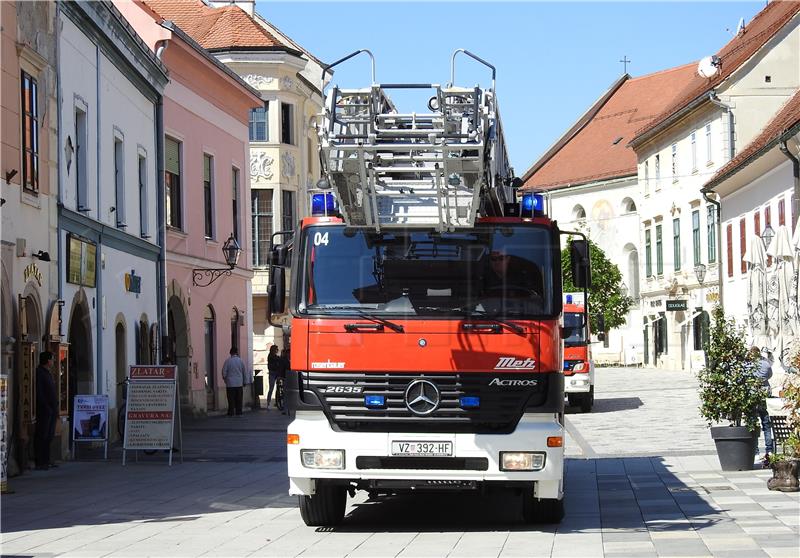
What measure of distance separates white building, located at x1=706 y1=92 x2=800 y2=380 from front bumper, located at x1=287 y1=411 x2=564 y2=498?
18568 millimetres

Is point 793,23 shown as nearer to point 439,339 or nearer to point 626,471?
point 626,471

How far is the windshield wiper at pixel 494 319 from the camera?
39.3 feet

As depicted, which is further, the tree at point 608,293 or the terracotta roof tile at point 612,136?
the terracotta roof tile at point 612,136

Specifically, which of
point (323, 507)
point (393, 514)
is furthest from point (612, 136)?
point (323, 507)

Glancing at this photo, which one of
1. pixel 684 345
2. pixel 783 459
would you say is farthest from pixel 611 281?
pixel 783 459

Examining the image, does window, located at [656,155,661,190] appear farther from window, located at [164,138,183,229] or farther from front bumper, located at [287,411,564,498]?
front bumper, located at [287,411,564,498]

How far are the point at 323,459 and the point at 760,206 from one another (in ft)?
105

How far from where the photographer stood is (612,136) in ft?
278

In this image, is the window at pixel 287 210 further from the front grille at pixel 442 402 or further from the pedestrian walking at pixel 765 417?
the front grille at pixel 442 402

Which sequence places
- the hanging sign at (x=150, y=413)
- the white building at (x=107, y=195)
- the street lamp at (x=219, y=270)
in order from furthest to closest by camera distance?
the street lamp at (x=219, y=270)
the white building at (x=107, y=195)
the hanging sign at (x=150, y=413)

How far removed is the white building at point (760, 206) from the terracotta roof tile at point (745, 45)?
542 cm

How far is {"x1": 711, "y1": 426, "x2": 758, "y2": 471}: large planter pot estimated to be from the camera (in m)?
Result: 17.5

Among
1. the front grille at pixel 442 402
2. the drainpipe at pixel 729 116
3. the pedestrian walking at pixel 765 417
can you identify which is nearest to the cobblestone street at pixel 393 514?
the pedestrian walking at pixel 765 417

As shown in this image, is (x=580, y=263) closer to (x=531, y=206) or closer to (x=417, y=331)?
(x=531, y=206)
